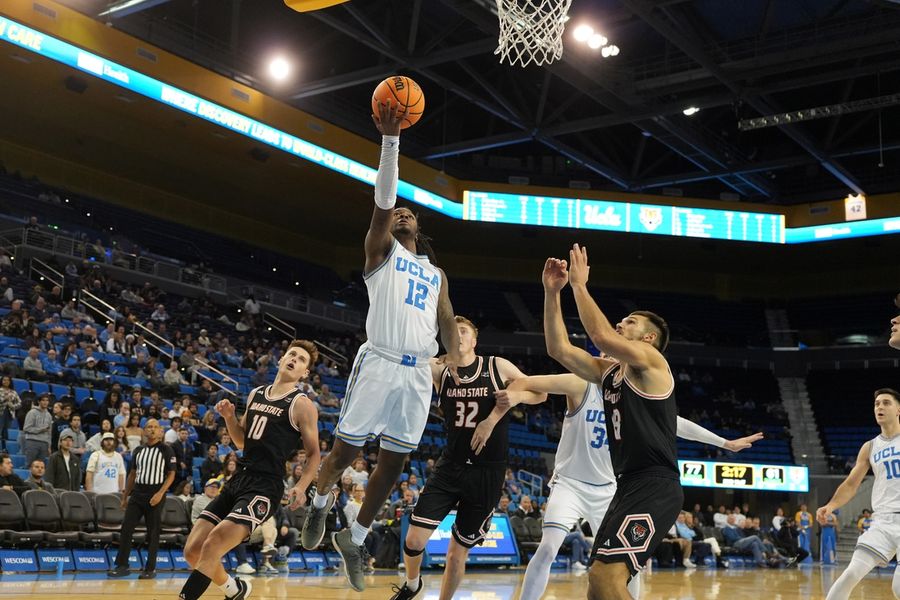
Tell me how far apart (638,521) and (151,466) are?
301 inches

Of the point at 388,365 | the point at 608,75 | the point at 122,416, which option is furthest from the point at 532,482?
the point at 388,365

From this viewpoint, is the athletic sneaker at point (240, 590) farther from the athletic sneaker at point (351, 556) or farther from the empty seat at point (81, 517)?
the empty seat at point (81, 517)

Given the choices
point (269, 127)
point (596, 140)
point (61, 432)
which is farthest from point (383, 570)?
point (596, 140)

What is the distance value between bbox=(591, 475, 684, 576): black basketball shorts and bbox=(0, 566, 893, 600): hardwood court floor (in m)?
4.96

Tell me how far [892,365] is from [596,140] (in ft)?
45.5

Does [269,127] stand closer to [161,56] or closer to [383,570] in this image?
[161,56]

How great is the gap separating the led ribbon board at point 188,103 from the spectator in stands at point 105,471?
9277 mm

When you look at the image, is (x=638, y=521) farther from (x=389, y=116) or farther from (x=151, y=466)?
(x=151, y=466)

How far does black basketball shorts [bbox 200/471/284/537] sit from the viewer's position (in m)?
6.57

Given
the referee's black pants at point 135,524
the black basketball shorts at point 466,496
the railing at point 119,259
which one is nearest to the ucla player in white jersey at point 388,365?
the black basketball shorts at point 466,496

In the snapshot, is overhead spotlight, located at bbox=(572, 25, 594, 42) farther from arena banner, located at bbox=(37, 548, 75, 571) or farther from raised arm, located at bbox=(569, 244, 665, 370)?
raised arm, located at bbox=(569, 244, 665, 370)

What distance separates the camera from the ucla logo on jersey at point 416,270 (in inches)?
248

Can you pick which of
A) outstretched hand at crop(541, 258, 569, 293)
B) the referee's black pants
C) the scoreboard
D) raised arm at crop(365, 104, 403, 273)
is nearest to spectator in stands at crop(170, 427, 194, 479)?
the referee's black pants

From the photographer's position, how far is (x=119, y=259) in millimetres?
23484
